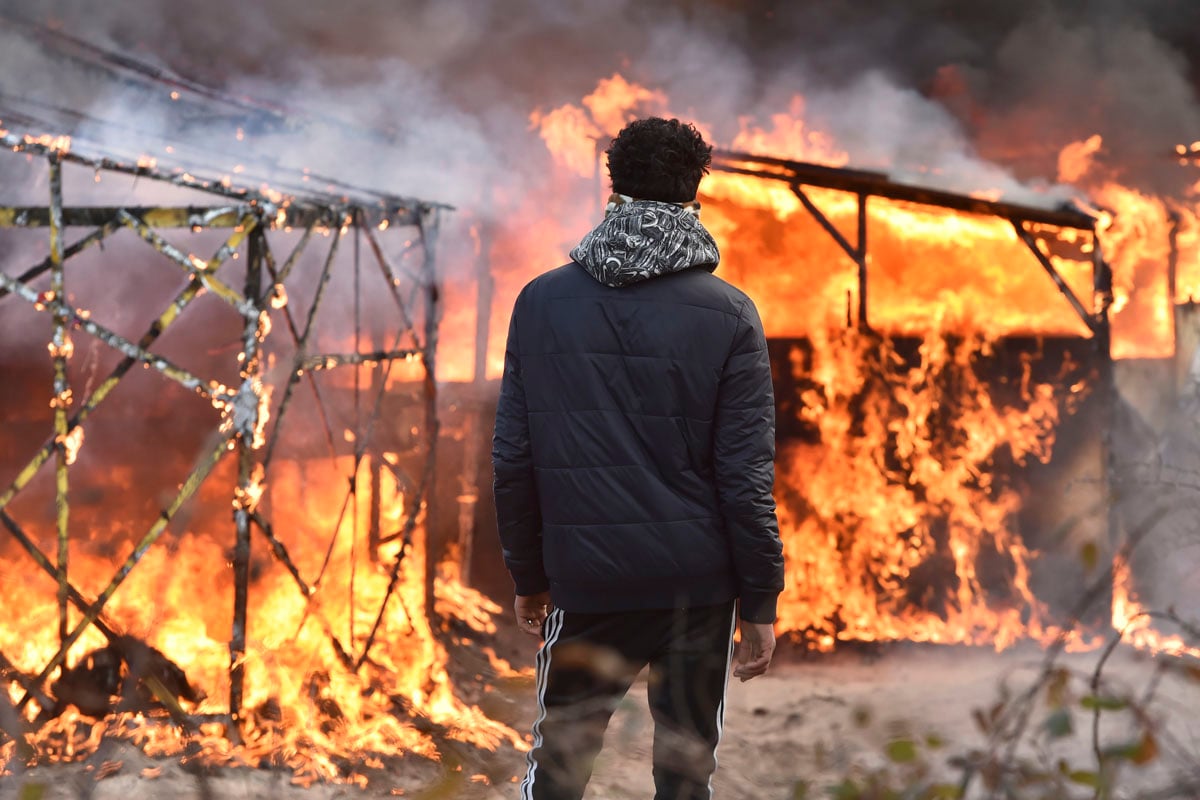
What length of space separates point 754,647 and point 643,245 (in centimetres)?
114

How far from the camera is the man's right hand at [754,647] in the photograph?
2.60 m

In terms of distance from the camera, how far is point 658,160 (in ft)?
8.40

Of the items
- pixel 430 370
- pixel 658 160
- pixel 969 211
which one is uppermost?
pixel 969 211

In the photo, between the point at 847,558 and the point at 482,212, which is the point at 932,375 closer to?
the point at 847,558

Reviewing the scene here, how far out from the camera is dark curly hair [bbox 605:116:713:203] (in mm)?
2562

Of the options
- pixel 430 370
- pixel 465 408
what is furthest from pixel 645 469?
pixel 465 408

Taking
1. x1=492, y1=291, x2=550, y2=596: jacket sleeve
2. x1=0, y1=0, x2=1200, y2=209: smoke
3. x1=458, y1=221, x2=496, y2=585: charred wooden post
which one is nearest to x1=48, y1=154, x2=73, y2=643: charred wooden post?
x1=0, y1=0, x2=1200, y2=209: smoke

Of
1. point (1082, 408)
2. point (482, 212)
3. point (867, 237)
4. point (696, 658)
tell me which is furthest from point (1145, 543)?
point (696, 658)

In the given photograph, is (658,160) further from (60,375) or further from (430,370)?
(430,370)

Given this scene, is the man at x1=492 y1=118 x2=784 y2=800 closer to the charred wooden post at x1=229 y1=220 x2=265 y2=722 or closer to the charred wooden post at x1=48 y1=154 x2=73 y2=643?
the charred wooden post at x1=229 y1=220 x2=265 y2=722

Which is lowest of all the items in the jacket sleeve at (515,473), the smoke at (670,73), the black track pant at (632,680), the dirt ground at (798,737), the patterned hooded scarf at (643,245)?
the dirt ground at (798,737)

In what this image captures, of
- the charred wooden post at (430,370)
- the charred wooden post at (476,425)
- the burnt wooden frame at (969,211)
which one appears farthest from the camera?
the charred wooden post at (476,425)

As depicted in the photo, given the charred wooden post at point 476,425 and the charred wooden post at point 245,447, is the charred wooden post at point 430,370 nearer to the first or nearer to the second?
the charred wooden post at point 476,425

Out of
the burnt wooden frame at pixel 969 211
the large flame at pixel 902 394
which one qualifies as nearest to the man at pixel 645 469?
the burnt wooden frame at pixel 969 211
